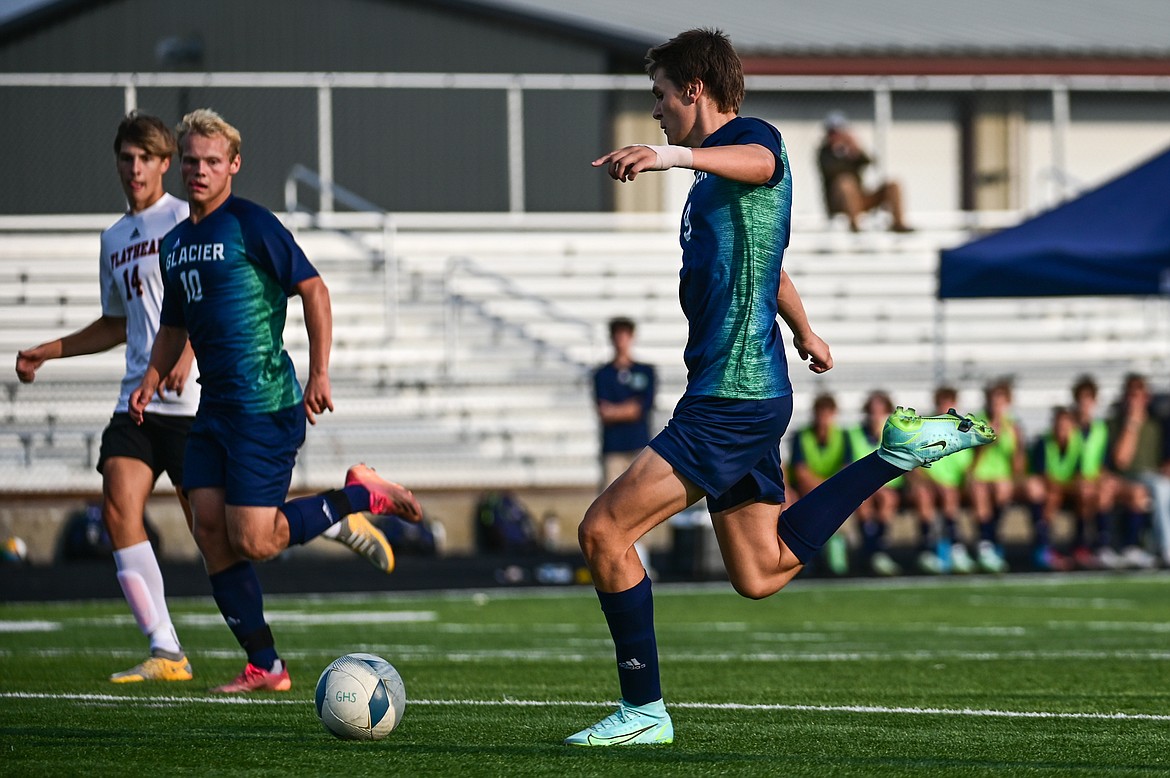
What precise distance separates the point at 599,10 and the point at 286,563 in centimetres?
1260

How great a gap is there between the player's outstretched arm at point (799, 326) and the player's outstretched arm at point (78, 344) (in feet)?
10.6

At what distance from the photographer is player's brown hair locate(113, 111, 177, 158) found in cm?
768

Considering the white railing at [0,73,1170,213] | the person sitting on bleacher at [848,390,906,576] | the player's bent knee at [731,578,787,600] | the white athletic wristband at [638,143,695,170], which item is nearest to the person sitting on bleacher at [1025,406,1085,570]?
the person sitting on bleacher at [848,390,906,576]

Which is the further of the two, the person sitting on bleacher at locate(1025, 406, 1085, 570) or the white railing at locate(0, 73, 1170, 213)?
the white railing at locate(0, 73, 1170, 213)

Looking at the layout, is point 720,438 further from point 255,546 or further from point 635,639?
point 255,546

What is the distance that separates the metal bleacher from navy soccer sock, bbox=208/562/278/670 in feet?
33.7

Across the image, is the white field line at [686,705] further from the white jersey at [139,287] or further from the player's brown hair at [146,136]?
the player's brown hair at [146,136]

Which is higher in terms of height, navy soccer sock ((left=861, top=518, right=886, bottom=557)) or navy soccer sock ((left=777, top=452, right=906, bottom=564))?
navy soccer sock ((left=777, top=452, right=906, bottom=564))

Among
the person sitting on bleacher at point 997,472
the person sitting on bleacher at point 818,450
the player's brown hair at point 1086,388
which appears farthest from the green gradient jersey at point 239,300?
the player's brown hair at point 1086,388

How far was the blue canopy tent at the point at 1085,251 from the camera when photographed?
46.6ft

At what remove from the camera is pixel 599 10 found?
2634 centimetres

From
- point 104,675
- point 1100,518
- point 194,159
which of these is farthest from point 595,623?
point 1100,518

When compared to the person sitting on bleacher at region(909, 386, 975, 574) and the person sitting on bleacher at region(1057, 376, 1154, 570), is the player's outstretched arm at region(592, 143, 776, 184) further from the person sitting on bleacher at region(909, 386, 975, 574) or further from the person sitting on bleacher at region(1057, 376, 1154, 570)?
the person sitting on bleacher at region(1057, 376, 1154, 570)

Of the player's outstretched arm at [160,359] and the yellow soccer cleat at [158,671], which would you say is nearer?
the player's outstretched arm at [160,359]
